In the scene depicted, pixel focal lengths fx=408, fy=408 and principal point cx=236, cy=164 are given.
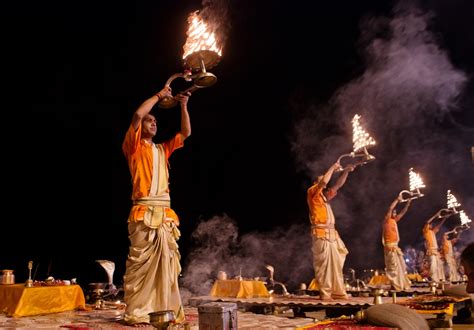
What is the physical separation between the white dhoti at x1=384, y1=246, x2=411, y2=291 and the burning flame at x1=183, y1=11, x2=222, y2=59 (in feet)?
33.0

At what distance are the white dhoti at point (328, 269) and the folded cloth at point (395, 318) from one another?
5.06 metres

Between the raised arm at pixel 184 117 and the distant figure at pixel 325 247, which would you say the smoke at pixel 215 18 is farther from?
the distant figure at pixel 325 247

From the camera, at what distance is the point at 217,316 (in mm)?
2586

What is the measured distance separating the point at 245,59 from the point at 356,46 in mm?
5730

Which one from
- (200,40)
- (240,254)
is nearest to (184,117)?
(200,40)

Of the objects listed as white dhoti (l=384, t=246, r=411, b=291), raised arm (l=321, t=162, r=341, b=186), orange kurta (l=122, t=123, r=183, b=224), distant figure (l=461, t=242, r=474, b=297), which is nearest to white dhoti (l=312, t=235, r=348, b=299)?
raised arm (l=321, t=162, r=341, b=186)

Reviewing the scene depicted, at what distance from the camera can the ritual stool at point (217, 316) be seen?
258 cm

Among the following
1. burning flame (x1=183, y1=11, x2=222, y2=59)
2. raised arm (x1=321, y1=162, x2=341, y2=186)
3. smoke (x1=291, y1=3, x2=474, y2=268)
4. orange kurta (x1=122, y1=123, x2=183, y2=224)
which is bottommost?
orange kurta (x1=122, y1=123, x2=183, y2=224)

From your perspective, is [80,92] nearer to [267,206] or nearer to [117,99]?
[117,99]

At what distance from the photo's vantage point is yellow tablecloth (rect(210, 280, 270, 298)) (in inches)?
398

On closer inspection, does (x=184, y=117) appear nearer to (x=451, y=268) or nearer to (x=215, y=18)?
Answer: (x=215, y=18)

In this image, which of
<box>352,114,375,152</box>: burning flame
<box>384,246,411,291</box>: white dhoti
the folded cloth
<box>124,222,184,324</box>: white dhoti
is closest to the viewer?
the folded cloth

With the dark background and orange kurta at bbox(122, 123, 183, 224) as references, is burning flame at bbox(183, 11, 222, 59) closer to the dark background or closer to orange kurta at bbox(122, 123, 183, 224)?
orange kurta at bbox(122, 123, 183, 224)

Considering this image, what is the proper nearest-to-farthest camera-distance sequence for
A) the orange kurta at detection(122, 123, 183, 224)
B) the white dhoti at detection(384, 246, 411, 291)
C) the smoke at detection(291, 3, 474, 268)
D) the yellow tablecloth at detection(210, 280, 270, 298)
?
the orange kurta at detection(122, 123, 183, 224) < the yellow tablecloth at detection(210, 280, 270, 298) < the white dhoti at detection(384, 246, 411, 291) < the smoke at detection(291, 3, 474, 268)
